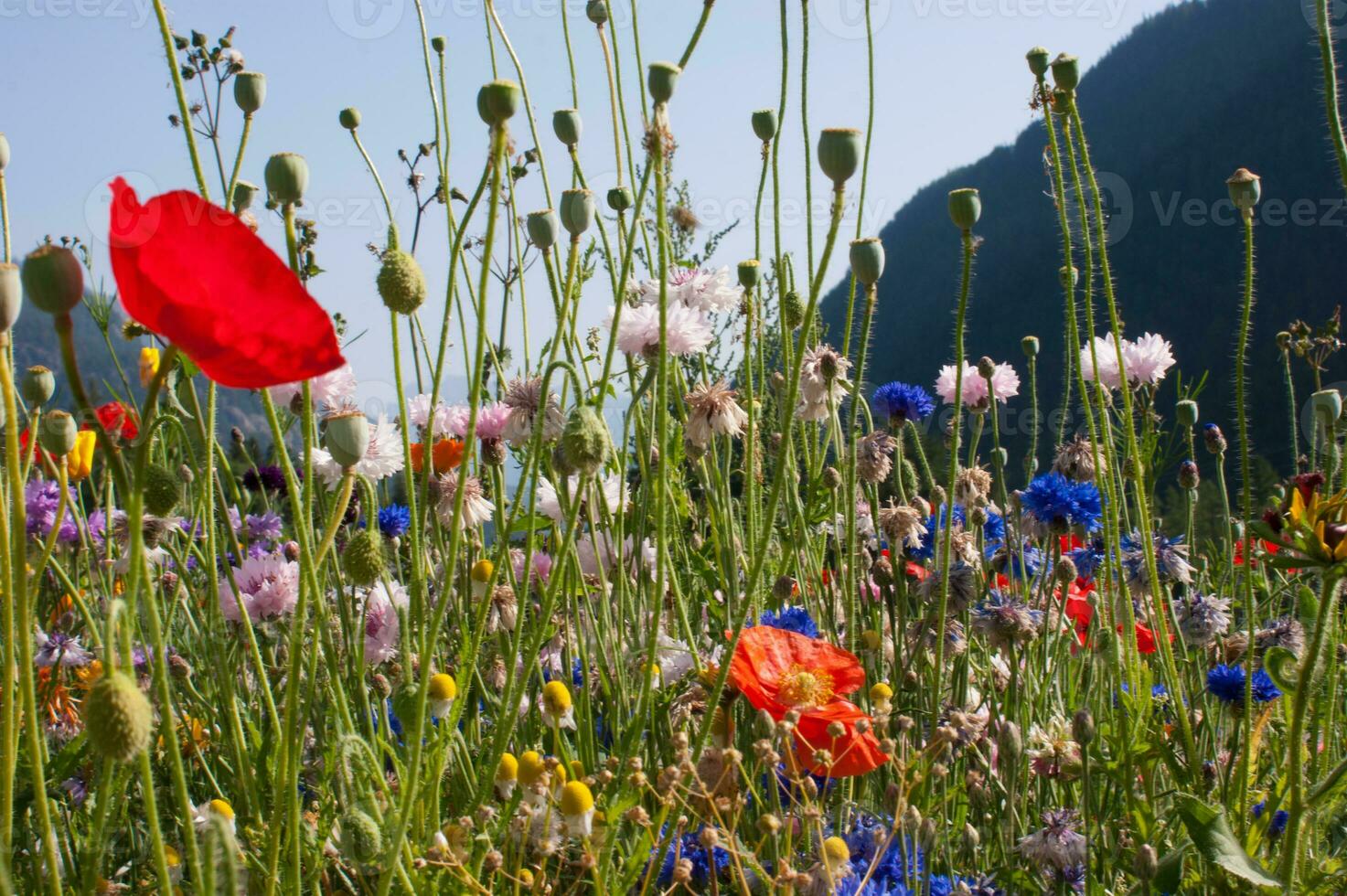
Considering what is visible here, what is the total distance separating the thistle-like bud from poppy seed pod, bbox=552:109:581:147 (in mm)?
324

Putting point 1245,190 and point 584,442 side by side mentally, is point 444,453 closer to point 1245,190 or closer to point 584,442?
point 584,442

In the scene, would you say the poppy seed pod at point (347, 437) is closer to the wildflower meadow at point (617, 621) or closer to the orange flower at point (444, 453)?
the wildflower meadow at point (617, 621)

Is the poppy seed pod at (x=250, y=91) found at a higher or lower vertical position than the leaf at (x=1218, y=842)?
higher

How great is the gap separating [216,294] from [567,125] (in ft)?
3.07

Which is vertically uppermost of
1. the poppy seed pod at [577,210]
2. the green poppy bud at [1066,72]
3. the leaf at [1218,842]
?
the green poppy bud at [1066,72]

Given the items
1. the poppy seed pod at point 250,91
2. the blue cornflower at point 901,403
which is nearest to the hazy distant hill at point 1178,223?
the blue cornflower at point 901,403

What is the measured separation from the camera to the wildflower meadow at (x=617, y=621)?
83 centimetres

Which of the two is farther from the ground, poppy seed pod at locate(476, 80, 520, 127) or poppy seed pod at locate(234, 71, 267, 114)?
poppy seed pod at locate(234, 71, 267, 114)

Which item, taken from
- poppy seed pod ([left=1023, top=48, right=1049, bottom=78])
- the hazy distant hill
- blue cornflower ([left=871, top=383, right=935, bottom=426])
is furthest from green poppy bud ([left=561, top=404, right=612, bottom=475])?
the hazy distant hill

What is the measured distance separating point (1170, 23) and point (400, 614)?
2755 inches

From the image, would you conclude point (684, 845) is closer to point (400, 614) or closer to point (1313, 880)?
point (400, 614)

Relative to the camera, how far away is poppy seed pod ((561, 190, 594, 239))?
4.04 feet

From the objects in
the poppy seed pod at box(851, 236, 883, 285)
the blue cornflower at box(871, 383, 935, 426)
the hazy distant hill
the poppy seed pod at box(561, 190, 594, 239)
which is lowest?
the blue cornflower at box(871, 383, 935, 426)

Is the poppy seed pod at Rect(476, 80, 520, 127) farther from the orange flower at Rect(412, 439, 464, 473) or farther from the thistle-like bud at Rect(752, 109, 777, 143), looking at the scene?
the orange flower at Rect(412, 439, 464, 473)
